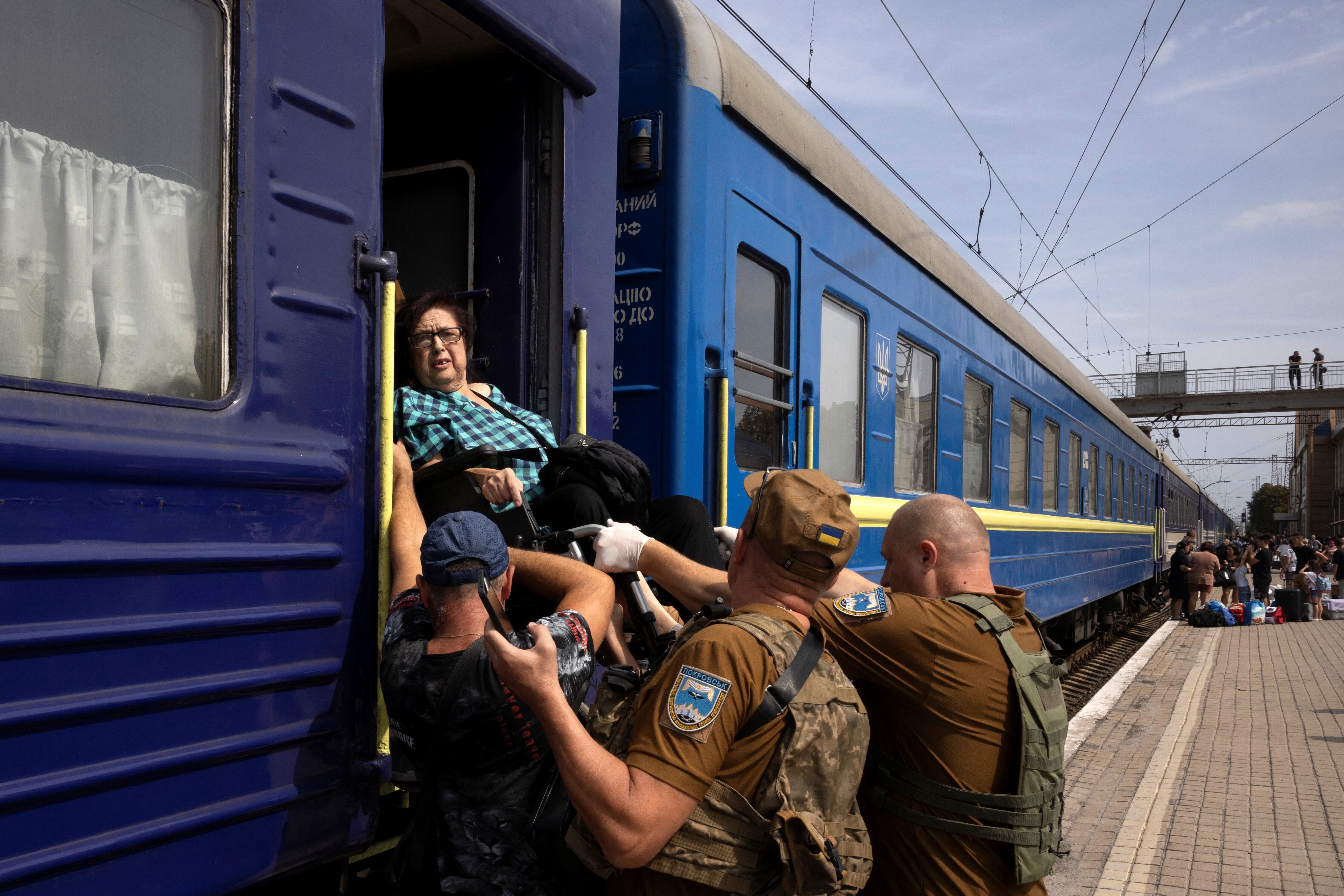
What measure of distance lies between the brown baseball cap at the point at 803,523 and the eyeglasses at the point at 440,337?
133 cm

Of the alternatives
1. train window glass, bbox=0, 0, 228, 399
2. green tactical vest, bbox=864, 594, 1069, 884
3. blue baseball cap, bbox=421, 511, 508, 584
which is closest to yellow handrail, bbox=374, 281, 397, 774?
blue baseball cap, bbox=421, 511, 508, 584

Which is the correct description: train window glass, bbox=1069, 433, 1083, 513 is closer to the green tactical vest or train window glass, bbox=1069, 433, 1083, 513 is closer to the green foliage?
the green tactical vest

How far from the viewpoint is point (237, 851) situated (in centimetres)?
190

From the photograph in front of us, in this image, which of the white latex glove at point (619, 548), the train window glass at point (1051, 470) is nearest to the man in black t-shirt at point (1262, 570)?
the train window glass at point (1051, 470)

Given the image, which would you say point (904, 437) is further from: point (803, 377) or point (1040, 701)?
point (1040, 701)

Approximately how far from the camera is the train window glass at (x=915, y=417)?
5.80 m

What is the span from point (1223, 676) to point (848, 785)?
11.4 meters

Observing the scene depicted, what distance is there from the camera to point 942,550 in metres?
2.41

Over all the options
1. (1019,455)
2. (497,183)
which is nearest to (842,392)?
(497,183)

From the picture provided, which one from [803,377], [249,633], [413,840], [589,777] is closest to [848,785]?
[589,777]

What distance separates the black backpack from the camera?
2654 mm

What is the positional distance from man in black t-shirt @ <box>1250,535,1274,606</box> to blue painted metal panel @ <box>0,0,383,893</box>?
25.6 m

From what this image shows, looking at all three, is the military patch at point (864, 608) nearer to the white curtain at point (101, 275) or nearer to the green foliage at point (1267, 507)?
the white curtain at point (101, 275)

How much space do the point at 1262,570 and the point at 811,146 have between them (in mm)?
23565
